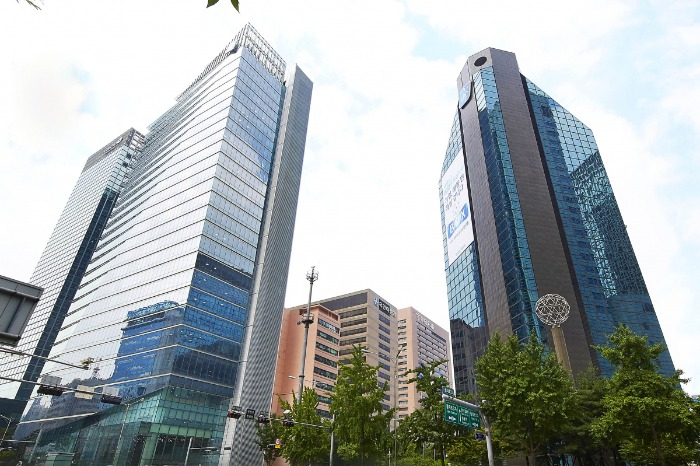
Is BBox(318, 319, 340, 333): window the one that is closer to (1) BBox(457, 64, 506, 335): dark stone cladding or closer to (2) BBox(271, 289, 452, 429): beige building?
(2) BBox(271, 289, 452, 429): beige building

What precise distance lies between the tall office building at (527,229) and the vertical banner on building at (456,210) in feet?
0.87

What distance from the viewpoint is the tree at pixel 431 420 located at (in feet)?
94.4

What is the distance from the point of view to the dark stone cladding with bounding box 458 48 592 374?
66.2m

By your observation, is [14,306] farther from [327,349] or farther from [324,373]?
[327,349]

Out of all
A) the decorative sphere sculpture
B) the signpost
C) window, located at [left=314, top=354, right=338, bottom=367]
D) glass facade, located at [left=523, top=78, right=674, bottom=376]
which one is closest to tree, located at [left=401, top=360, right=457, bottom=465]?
the signpost

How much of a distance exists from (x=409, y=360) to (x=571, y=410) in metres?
126

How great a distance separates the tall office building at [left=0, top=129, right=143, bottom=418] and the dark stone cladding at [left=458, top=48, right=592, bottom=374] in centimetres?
10430

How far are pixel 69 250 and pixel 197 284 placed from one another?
9923 cm

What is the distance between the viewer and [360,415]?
29.6m

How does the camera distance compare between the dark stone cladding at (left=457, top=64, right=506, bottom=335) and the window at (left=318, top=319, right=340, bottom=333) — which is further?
the window at (left=318, top=319, right=340, bottom=333)

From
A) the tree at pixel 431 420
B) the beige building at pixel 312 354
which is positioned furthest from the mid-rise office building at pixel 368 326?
the tree at pixel 431 420

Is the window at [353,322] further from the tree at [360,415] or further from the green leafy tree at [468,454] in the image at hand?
the tree at [360,415]

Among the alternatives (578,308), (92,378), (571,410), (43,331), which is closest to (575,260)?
(578,308)

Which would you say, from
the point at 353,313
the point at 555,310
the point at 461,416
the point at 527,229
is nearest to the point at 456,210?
the point at 527,229
